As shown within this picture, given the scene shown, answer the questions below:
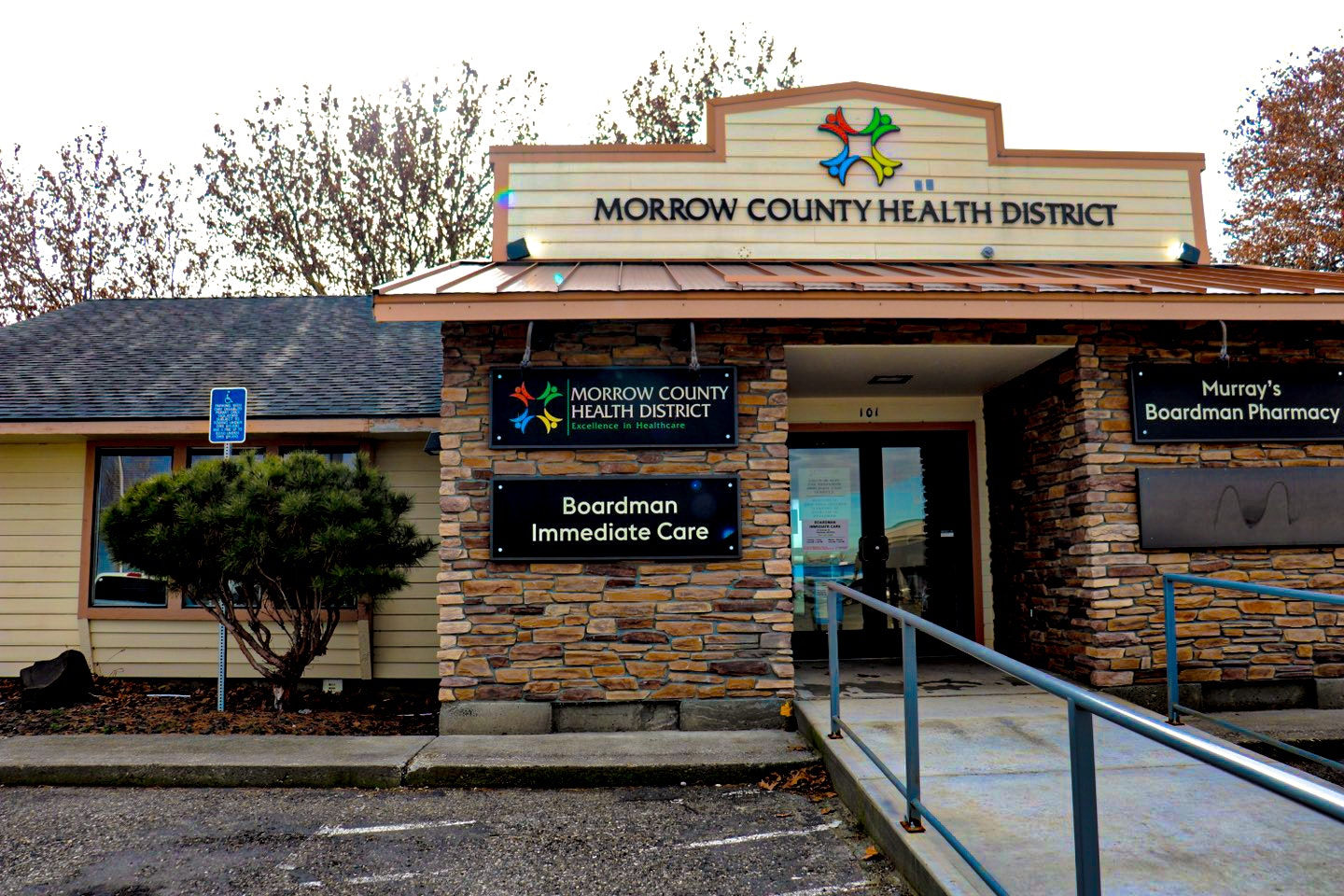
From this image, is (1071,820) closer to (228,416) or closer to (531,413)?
(531,413)

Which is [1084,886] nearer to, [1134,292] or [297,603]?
[1134,292]

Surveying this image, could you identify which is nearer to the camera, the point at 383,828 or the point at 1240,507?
the point at 383,828

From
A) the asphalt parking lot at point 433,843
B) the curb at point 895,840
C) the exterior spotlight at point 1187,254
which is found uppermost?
the exterior spotlight at point 1187,254

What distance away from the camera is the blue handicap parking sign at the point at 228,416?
6562 mm

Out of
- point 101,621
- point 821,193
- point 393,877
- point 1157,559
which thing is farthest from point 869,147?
point 101,621

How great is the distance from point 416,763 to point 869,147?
6.05 metres

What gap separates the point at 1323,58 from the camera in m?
18.0

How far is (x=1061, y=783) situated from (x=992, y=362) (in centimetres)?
435

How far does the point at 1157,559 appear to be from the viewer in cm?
611

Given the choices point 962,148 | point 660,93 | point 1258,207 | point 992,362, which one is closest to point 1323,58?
point 1258,207

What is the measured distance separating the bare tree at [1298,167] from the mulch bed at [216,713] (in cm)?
2014

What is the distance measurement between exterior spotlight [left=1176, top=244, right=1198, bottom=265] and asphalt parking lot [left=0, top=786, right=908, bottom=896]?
19.0ft

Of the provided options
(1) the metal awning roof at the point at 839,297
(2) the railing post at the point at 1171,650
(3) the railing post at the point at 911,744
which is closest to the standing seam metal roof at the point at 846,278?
(1) the metal awning roof at the point at 839,297

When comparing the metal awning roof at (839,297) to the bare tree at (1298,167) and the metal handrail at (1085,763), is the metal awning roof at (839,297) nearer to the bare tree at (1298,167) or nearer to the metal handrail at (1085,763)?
the metal handrail at (1085,763)
